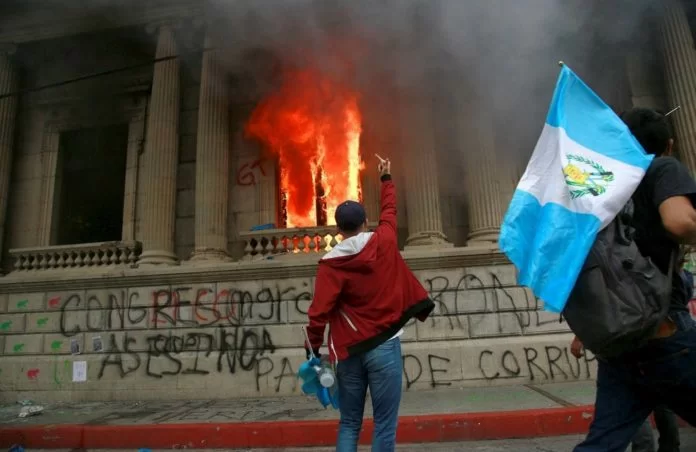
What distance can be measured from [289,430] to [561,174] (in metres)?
3.47

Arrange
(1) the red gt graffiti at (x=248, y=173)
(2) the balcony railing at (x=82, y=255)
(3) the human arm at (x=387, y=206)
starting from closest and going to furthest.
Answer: (3) the human arm at (x=387, y=206), (2) the balcony railing at (x=82, y=255), (1) the red gt graffiti at (x=248, y=173)

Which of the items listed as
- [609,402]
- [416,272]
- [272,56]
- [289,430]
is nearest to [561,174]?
[609,402]

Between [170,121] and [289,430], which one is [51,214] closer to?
[170,121]

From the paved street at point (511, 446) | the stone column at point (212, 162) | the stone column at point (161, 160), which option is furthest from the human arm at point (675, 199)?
the stone column at point (161, 160)

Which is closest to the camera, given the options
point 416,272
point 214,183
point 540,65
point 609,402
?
point 609,402

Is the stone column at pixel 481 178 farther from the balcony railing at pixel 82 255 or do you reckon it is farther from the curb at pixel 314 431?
the balcony railing at pixel 82 255

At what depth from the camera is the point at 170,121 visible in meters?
8.09

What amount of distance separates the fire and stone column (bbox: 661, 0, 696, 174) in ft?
17.1

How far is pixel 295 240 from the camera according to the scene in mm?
7137

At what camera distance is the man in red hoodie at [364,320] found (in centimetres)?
224

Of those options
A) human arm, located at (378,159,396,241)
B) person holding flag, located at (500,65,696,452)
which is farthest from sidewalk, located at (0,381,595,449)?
person holding flag, located at (500,65,696,452)

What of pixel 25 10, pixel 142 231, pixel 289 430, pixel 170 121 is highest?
pixel 25 10

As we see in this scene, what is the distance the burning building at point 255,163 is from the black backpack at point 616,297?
188 inches

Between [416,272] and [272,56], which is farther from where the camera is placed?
[272,56]
